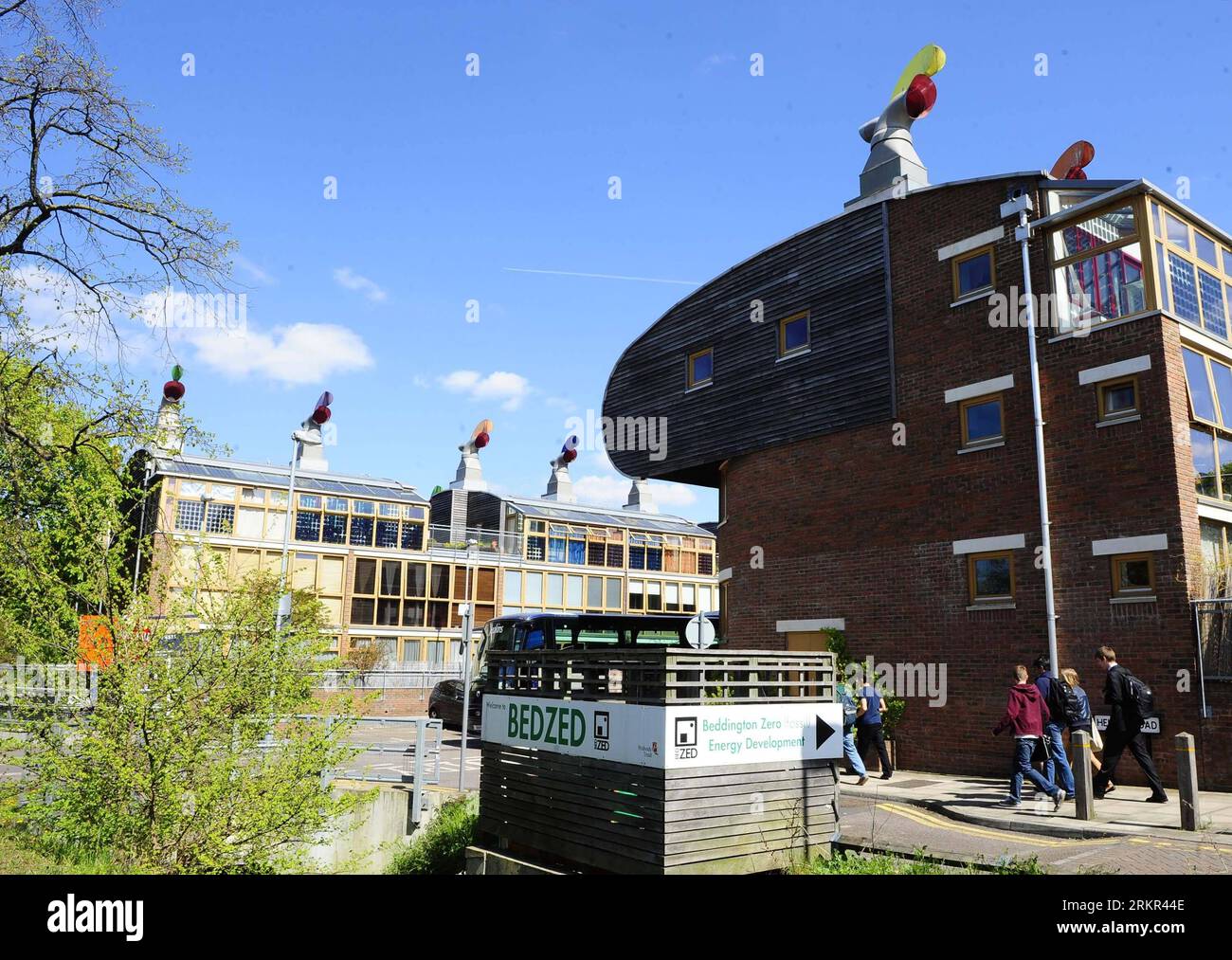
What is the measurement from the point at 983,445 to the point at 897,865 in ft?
34.6

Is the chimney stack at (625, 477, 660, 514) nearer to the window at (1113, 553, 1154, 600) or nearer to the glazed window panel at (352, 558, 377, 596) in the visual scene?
the glazed window panel at (352, 558, 377, 596)

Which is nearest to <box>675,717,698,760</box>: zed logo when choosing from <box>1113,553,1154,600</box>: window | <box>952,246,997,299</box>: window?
<box>1113,553,1154,600</box>: window

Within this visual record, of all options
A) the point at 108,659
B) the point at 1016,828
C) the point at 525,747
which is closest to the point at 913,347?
the point at 1016,828

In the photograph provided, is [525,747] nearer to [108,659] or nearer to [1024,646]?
[108,659]

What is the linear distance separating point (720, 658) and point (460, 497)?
53324 mm

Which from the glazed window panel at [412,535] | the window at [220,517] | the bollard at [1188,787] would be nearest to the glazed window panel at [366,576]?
the glazed window panel at [412,535]

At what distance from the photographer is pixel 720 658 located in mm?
9758

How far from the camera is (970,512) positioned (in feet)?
58.0

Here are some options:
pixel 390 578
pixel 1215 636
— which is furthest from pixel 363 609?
pixel 1215 636

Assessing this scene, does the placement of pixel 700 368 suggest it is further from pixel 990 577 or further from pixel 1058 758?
pixel 1058 758

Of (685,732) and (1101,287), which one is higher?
(1101,287)

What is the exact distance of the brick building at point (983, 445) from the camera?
1516 centimetres

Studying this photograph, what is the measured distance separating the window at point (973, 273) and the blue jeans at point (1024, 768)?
9.16 metres

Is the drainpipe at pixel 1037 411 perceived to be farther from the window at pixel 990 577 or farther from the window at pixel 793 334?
the window at pixel 793 334
